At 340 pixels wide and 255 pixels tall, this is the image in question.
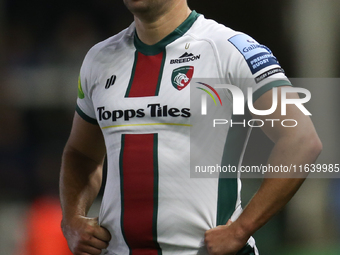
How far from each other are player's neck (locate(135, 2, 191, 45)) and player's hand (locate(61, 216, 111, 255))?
0.62 meters

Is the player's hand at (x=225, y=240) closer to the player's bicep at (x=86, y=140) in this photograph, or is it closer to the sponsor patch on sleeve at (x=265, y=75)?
the sponsor patch on sleeve at (x=265, y=75)

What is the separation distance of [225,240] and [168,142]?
0.32 metres

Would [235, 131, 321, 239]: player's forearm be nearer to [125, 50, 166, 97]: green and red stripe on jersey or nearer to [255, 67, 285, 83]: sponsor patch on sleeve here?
[255, 67, 285, 83]: sponsor patch on sleeve

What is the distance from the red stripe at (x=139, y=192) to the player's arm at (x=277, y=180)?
217mm

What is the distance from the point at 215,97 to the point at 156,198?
1.12ft

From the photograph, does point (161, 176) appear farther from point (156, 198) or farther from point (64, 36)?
point (64, 36)

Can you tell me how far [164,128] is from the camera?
4.60 feet

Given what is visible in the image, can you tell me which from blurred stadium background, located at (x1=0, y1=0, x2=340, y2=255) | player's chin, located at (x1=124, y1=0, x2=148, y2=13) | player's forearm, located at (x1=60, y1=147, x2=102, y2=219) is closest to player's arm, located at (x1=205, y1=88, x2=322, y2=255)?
player's chin, located at (x1=124, y1=0, x2=148, y2=13)

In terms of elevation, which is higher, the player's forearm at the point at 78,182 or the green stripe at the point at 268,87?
the green stripe at the point at 268,87

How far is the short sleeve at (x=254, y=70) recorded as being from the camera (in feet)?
4.34


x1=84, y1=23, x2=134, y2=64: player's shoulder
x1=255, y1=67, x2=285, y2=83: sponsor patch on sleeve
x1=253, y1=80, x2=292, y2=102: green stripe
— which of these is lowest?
x1=253, y1=80, x2=292, y2=102: green stripe

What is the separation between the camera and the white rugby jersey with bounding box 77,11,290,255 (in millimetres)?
1378

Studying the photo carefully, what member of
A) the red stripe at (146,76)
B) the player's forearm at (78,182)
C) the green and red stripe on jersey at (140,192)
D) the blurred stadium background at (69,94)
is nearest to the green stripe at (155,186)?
the green and red stripe on jersey at (140,192)

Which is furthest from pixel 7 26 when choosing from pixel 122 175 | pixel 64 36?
pixel 122 175
